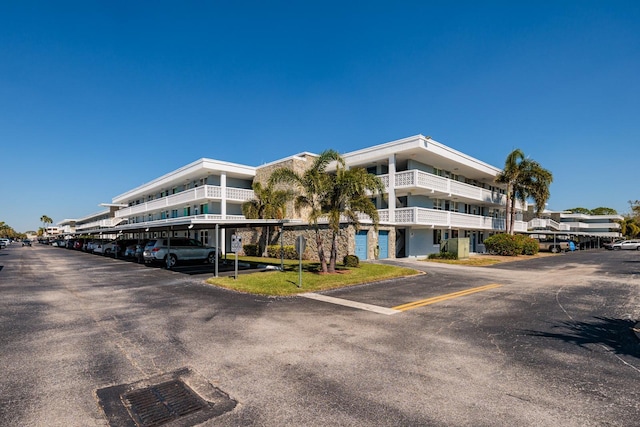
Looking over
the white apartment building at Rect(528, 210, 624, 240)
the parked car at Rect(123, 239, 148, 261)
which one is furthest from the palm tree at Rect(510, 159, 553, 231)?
the white apartment building at Rect(528, 210, 624, 240)

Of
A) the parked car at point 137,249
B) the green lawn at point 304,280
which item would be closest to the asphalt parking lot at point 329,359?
the green lawn at point 304,280

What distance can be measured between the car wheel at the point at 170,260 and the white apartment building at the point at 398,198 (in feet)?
5.87

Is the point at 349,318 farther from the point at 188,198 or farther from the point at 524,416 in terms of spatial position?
the point at 188,198

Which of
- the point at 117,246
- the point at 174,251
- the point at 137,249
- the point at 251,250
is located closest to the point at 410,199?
the point at 251,250

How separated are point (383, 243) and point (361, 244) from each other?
2.55 metres

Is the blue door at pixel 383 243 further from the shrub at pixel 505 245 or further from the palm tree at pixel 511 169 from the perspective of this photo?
the palm tree at pixel 511 169

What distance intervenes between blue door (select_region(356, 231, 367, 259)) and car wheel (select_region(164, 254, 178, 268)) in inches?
509

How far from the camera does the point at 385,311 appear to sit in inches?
369

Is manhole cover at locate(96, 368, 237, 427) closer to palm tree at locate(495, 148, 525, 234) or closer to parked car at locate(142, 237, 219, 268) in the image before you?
parked car at locate(142, 237, 219, 268)

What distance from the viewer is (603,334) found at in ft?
23.6

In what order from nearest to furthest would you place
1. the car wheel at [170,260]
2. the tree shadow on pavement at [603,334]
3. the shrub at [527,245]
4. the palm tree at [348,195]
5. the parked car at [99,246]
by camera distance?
1. the tree shadow on pavement at [603,334]
2. the palm tree at [348,195]
3. the car wheel at [170,260]
4. the shrub at [527,245]
5. the parked car at [99,246]

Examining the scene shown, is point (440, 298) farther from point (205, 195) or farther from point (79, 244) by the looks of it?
point (79, 244)

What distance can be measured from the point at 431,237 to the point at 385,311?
74.5ft

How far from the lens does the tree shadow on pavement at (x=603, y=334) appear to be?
21.0 feet
